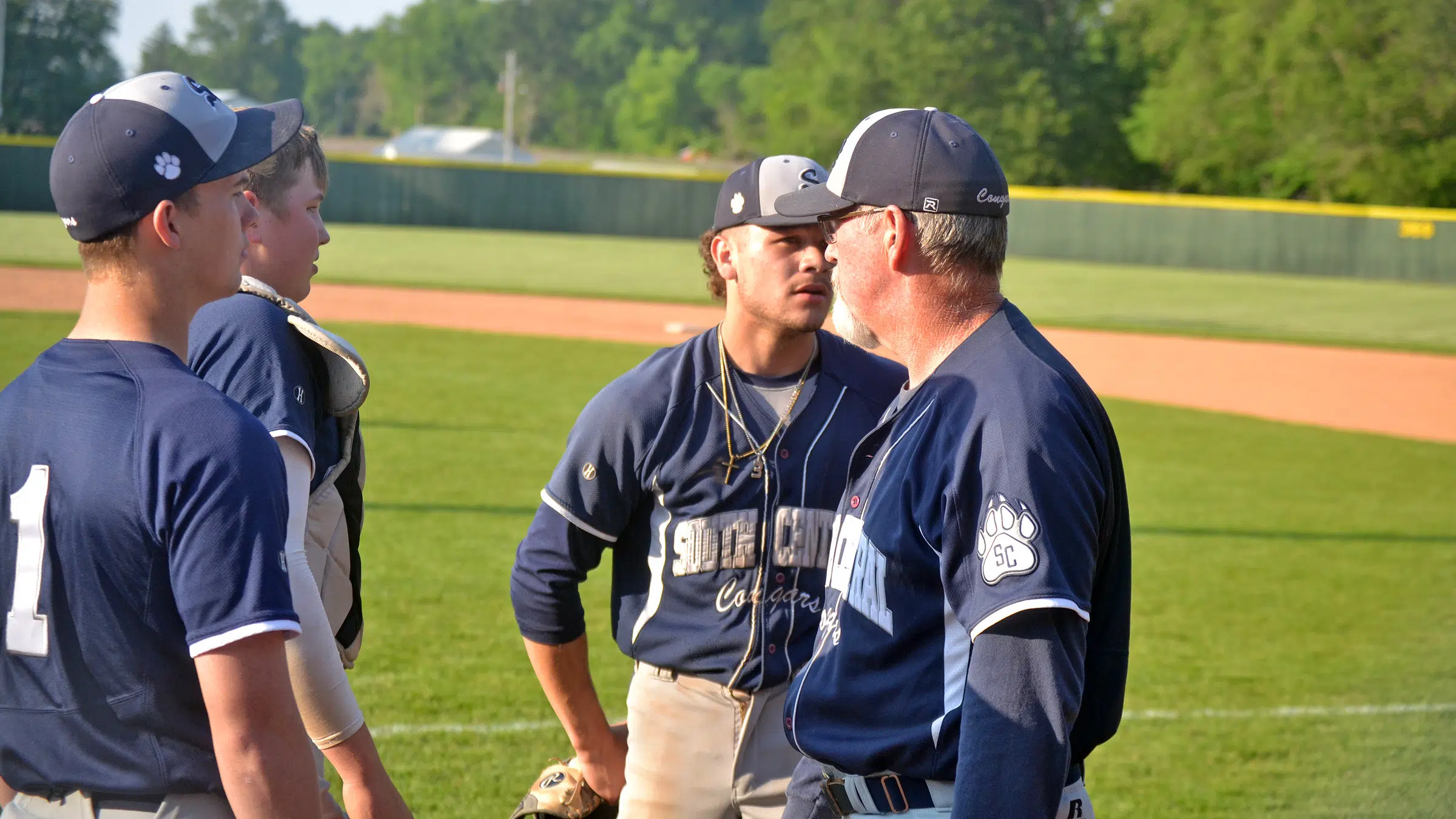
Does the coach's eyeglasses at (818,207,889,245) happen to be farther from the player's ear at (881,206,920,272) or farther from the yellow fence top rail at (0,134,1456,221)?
the yellow fence top rail at (0,134,1456,221)

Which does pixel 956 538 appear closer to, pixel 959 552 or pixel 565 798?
pixel 959 552

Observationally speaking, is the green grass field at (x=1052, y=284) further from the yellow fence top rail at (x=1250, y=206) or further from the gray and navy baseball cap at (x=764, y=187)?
the gray and navy baseball cap at (x=764, y=187)

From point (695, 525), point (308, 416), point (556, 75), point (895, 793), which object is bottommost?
point (895, 793)

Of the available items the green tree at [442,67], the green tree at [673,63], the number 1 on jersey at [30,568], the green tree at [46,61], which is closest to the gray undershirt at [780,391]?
the number 1 on jersey at [30,568]

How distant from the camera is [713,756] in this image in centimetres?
339

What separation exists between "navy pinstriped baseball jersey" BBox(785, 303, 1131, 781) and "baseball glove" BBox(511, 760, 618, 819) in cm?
123

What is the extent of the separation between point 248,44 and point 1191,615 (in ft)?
453

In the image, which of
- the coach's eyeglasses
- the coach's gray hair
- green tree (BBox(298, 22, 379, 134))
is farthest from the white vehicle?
the coach's gray hair

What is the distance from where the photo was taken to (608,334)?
72.2 ft

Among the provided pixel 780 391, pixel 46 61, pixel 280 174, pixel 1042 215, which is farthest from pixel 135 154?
pixel 46 61

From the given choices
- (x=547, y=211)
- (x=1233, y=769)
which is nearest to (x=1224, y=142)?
(x=547, y=211)

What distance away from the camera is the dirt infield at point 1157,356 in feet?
56.6

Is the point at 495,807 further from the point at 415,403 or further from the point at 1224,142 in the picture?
the point at 1224,142

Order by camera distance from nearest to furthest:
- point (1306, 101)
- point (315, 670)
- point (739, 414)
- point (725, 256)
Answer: point (315, 670)
point (739, 414)
point (725, 256)
point (1306, 101)
